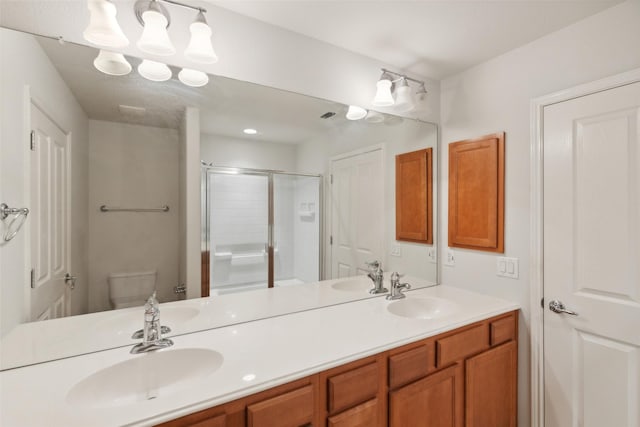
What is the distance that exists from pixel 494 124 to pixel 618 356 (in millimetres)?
1347

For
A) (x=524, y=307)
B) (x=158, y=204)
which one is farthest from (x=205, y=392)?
(x=524, y=307)

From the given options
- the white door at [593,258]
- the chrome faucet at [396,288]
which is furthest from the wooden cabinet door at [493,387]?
the chrome faucet at [396,288]

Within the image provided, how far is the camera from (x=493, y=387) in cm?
164

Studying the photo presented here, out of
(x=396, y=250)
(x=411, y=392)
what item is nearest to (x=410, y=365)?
(x=411, y=392)

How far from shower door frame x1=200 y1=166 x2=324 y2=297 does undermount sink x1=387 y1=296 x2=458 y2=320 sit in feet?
1.65

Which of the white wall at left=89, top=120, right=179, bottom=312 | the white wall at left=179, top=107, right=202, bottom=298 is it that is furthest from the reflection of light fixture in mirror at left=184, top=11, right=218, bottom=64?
the white wall at left=89, top=120, right=179, bottom=312

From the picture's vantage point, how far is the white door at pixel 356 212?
A: 1.80 m

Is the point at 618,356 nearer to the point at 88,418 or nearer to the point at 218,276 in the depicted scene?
the point at 218,276

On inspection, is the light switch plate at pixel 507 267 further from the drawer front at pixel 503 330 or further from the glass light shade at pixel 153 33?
the glass light shade at pixel 153 33

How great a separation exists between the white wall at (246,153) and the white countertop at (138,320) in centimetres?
65

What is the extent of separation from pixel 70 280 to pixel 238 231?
2.20ft

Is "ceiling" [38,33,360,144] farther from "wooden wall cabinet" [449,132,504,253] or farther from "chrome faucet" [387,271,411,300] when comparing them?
"chrome faucet" [387,271,411,300]

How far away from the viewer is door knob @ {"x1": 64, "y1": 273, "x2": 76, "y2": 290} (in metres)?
1.15

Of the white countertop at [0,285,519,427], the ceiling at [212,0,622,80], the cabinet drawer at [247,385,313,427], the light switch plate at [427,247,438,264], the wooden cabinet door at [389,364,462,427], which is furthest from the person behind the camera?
the light switch plate at [427,247,438,264]
